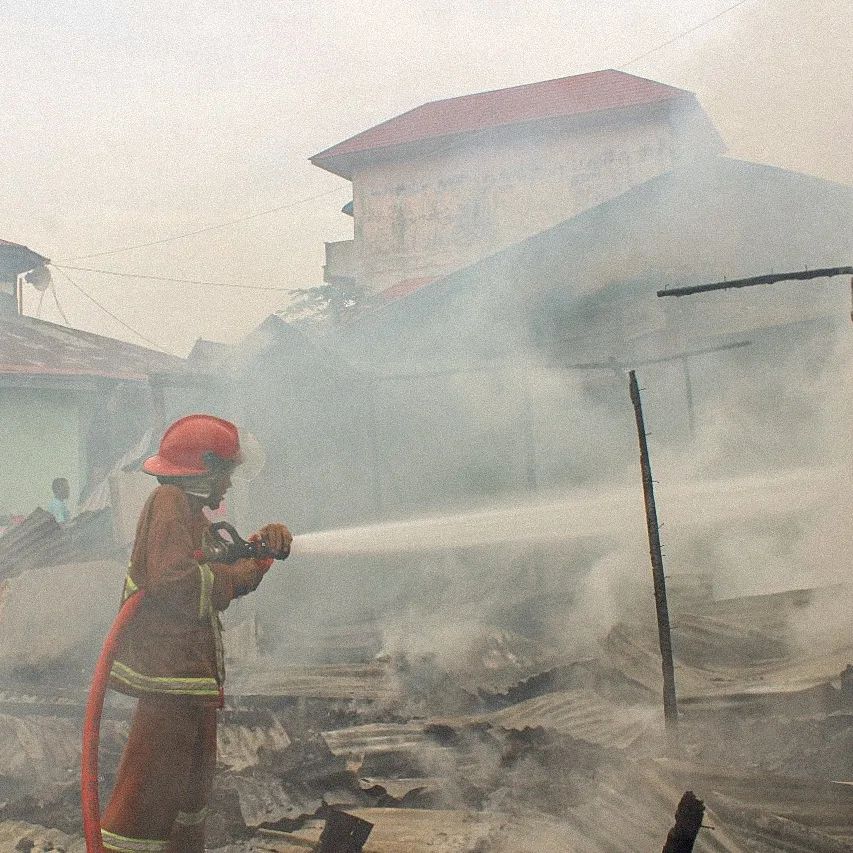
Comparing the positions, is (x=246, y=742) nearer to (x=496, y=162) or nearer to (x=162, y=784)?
(x=162, y=784)

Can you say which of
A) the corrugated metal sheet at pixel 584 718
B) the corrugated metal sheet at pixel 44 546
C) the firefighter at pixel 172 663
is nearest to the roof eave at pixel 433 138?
the corrugated metal sheet at pixel 44 546

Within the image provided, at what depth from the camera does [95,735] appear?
354 centimetres

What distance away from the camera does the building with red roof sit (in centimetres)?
2519

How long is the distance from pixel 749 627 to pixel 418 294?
800 centimetres

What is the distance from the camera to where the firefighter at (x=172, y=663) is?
12.0 feet

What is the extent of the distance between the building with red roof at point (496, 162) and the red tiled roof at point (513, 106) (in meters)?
0.05

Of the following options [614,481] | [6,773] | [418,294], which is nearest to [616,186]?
[418,294]

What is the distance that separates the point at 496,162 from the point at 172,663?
1012 inches

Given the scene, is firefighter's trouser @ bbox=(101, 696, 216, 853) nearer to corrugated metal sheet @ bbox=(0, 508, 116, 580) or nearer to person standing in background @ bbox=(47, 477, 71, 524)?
corrugated metal sheet @ bbox=(0, 508, 116, 580)

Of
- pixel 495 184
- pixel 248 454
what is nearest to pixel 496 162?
pixel 495 184

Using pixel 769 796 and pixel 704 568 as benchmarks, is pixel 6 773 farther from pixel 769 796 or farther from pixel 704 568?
pixel 704 568

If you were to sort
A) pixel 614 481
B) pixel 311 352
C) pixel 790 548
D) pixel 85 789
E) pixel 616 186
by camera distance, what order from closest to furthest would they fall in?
pixel 85 789 < pixel 790 548 < pixel 311 352 < pixel 614 481 < pixel 616 186

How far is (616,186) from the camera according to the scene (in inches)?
1005

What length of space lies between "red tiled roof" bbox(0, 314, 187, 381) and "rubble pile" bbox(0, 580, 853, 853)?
11370 mm
